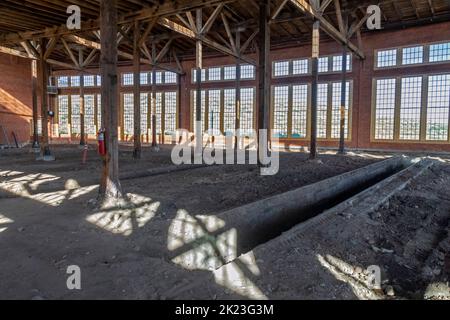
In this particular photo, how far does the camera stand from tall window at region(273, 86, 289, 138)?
78.0ft

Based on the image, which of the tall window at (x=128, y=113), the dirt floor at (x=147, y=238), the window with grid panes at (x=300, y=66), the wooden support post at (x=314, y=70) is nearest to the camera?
the dirt floor at (x=147, y=238)

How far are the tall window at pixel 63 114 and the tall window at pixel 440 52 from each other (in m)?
29.7

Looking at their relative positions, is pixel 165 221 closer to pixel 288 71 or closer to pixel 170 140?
pixel 288 71

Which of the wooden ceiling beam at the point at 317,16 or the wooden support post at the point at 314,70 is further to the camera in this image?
the wooden support post at the point at 314,70

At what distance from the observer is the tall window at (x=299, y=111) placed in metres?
23.2

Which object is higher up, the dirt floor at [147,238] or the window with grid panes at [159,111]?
the window with grid panes at [159,111]

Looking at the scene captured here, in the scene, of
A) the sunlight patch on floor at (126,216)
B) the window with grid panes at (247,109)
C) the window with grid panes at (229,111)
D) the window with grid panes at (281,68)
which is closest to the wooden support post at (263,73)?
the sunlight patch on floor at (126,216)

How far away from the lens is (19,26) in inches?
518

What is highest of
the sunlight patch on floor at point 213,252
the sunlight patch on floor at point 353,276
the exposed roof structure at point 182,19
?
the exposed roof structure at point 182,19

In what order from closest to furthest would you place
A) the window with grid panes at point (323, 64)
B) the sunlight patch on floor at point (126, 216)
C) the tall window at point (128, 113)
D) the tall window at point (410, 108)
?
the sunlight patch on floor at point (126, 216) < the tall window at point (410, 108) < the window with grid panes at point (323, 64) < the tall window at point (128, 113)

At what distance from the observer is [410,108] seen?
66.5ft

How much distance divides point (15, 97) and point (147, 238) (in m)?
23.3

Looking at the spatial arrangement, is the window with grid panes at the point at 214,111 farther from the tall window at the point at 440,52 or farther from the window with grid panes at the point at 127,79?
the tall window at the point at 440,52

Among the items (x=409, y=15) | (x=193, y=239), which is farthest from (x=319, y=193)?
(x=409, y=15)
